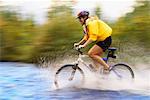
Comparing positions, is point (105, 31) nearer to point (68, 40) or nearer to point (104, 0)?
point (68, 40)

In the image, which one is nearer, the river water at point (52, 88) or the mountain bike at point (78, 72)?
the river water at point (52, 88)

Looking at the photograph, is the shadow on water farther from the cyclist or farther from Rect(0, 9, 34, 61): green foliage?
Rect(0, 9, 34, 61): green foliage

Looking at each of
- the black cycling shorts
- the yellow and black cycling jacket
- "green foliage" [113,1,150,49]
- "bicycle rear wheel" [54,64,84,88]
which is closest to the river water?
"bicycle rear wheel" [54,64,84,88]

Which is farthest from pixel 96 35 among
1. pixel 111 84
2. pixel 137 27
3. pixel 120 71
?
pixel 137 27

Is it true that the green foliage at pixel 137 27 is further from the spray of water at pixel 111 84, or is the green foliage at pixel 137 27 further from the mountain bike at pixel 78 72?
the mountain bike at pixel 78 72

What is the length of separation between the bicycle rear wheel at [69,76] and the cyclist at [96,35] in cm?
41

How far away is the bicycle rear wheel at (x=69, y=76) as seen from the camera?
11914mm

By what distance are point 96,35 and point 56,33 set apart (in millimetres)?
3281

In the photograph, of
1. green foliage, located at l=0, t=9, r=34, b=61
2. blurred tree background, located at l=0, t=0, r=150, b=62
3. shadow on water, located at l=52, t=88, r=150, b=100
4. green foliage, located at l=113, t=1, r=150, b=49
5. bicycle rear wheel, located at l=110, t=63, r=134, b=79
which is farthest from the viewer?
green foliage, located at l=0, t=9, r=34, b=61

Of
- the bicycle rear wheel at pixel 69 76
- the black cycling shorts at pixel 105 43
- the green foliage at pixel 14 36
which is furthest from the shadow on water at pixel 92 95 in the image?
the green foliage at pixel 14 36

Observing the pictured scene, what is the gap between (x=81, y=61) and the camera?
1198 cm

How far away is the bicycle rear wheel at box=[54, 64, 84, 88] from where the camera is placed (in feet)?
39.1

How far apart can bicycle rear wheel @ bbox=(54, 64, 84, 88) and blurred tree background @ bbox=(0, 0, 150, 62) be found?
8.29 ft

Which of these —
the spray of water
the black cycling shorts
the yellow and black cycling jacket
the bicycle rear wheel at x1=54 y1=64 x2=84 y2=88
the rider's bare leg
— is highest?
the yellow and black cycling jacket
